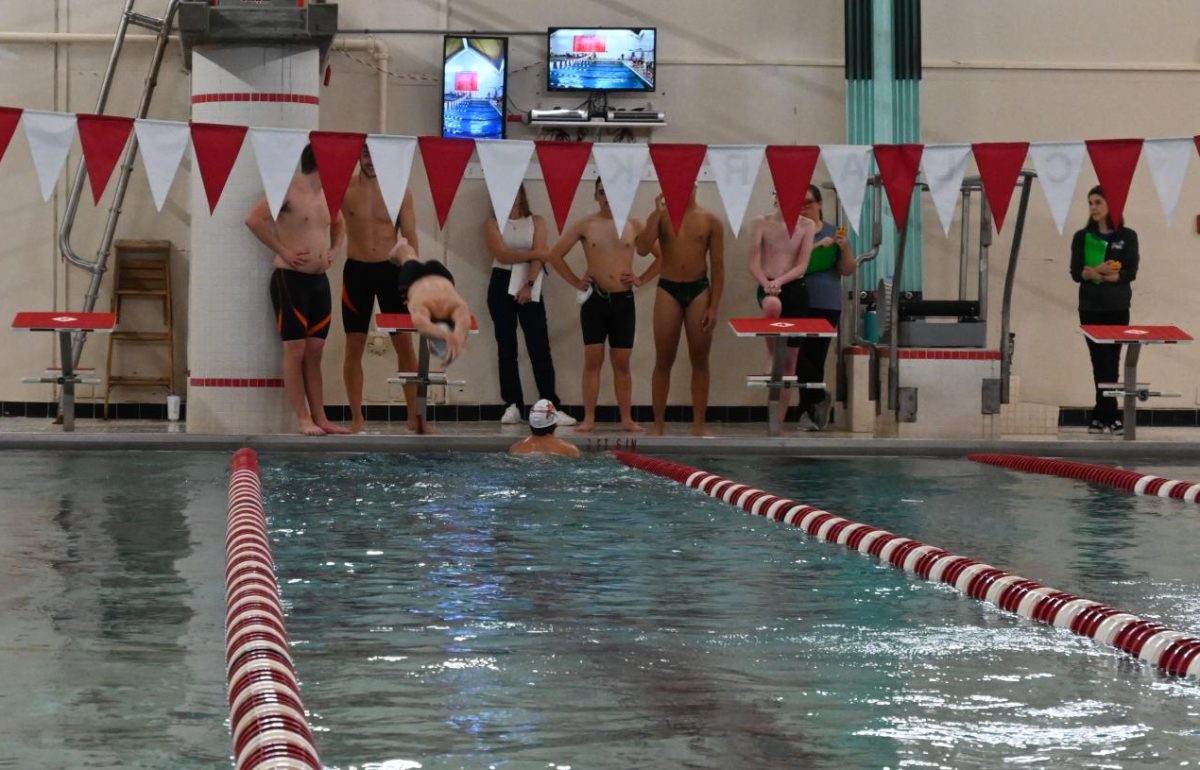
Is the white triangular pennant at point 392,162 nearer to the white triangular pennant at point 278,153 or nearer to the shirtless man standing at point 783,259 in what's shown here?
the white triangular pennant at point 278,153

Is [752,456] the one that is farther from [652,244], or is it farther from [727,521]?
[727,521]

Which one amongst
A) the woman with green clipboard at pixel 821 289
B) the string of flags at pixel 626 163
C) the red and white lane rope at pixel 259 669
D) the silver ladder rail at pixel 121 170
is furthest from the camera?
the silver ladder rail at pixel 121 170

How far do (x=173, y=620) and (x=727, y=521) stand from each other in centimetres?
319

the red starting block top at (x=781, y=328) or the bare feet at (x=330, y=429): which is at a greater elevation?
the red starting block top at (x=781, y=328)

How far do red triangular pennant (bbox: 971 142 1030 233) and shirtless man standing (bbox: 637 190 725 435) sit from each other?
A: 214cm

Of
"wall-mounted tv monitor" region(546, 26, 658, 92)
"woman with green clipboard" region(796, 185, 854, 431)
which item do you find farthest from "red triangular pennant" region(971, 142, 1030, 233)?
"wall-mounted tv monitor" region(546, 26, 658, 92)

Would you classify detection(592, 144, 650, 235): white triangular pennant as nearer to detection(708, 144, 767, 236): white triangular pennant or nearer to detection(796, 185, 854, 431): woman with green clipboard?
detection(708, 144, 767, 236): white triangular pennant

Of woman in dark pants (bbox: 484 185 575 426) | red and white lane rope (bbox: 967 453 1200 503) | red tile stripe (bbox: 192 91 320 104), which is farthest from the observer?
woman in dark pants (bbox: 484 185 575 426)

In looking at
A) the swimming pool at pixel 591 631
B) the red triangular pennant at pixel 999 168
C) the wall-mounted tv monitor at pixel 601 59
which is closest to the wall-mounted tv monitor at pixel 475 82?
the wall-mounted tv monitor at pixel 601 59

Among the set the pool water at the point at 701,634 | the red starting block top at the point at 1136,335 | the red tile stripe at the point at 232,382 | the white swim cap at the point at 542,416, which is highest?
the red starting block top at the point at 1136,335

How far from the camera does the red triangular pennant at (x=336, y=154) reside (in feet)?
33.6

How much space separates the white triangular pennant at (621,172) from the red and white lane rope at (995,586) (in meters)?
2.48

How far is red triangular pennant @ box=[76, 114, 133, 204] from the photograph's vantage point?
977cm

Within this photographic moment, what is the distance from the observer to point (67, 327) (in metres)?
10.9
